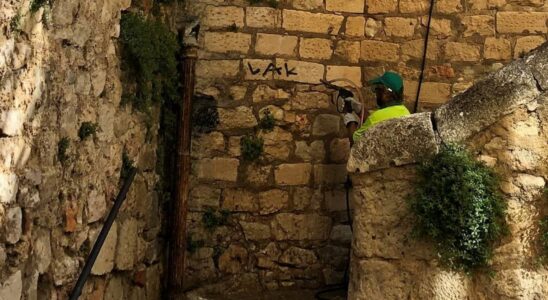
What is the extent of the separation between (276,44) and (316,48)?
354 millimetres

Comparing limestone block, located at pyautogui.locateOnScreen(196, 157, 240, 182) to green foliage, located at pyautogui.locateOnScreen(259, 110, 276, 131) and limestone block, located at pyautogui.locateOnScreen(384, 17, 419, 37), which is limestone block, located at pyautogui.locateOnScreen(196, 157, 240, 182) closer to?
green foliage, located at pyautogui.locateOnScreen(259, 110, 276, 131)

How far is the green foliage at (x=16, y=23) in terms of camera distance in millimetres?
2924

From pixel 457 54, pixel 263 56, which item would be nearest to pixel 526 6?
pixel 457 54

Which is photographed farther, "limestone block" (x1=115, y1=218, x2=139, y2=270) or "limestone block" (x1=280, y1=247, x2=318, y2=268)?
"limestone block" (x1=280, y1=247, x2=318, y2=268)

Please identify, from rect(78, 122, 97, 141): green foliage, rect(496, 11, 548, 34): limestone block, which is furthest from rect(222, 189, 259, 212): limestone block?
rect(496, 11, 548, 34): limestone block

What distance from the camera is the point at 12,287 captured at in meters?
2.98

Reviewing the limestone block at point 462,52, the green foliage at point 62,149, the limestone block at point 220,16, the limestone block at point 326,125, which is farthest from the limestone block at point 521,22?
Answer: the green foliage at point 62,149

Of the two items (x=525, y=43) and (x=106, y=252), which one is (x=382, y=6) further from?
(x=106, y=252)

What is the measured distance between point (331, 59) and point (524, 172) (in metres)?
2.47

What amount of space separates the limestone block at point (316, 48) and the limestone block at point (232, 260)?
5.69 feet

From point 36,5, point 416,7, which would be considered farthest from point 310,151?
point 36,5

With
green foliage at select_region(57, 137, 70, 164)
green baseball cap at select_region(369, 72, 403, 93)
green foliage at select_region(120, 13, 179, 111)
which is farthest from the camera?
green baseball cap at select_region(369, 72, 403, 93)

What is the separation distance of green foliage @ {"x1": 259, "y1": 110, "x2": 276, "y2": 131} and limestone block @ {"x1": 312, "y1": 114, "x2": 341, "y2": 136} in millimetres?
375

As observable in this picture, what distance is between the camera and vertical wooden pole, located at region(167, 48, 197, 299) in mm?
5539
